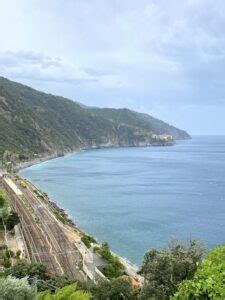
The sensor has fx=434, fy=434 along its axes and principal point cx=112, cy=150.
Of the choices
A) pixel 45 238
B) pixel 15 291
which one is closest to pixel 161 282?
pixel 15 291

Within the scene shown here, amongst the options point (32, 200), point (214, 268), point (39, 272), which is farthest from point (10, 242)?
point (214, 268)

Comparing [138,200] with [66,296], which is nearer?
[66,296]

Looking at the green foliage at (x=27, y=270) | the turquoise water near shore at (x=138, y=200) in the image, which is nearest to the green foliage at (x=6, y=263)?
the green foliage at (x=27, y=270)

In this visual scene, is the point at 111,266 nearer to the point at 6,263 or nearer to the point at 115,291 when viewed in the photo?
the point at 6,263

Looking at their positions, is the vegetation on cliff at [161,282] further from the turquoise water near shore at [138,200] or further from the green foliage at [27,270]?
the turquoise water near shore at [138,200]

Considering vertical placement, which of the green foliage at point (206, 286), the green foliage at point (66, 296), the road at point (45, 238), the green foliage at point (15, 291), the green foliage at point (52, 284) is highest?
the green foliage at point (206, 286)
